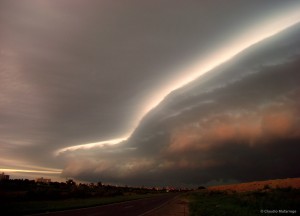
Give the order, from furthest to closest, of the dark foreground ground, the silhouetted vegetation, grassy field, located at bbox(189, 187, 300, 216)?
the silhouetted vegetation, the dark foreground ground, grassy field, located at bbox(189, 187, 300, 216)

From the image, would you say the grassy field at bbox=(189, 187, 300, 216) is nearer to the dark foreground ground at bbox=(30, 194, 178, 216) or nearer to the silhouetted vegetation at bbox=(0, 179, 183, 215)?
the dark foreground ground at bbox=(30, 194, 178, 216)

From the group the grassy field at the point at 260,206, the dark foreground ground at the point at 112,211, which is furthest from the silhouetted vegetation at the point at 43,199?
the grassy field at the point at 260,206

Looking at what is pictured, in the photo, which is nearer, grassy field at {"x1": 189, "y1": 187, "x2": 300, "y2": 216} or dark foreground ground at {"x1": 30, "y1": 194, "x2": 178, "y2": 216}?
grassy field at {"x1": 189, "y1": 187, "x2": 300, "y2": 216}

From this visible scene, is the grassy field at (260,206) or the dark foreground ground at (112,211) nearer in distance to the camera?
the grassy field at (260,206)

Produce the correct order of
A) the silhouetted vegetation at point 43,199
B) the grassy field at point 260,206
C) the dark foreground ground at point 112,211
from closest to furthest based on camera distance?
the grassy field at point 260,206 → the dark foreground ground at point 112,211 → the silhouetted vegetation at point 43,199

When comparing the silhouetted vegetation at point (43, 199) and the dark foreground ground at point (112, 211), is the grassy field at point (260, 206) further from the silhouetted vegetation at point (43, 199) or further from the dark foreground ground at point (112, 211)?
the silhouetted vegetation at point (43, 199)

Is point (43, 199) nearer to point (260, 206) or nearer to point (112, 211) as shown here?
point (112, 211)

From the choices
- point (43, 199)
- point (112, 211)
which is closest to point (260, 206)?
point (112, 211)

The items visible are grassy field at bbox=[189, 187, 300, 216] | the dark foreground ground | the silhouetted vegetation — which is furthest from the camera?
the silhouetted vegetation

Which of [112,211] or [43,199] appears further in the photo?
[43,199]

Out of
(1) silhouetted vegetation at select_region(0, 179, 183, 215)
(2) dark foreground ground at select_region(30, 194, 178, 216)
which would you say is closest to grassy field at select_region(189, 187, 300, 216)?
(2) dark foreground ground at select_region(30, 194, 178, 216)

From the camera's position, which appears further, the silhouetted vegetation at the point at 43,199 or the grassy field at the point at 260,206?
the silhouetted vegetation at the point at 43,199

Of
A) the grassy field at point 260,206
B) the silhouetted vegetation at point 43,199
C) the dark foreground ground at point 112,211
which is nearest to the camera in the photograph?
the grassy field at point 260,206

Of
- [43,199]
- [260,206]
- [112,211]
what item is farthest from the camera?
[43,199]
